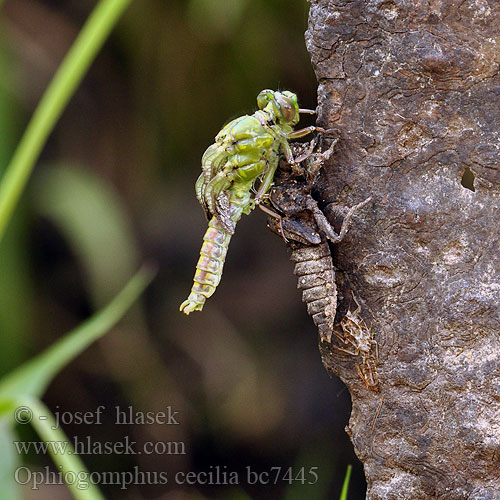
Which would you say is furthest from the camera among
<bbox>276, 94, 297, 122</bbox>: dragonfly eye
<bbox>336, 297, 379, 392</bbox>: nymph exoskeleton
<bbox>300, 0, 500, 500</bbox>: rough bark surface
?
<bbox>276, 94, 297, 122</bbox>: dragonfly eye

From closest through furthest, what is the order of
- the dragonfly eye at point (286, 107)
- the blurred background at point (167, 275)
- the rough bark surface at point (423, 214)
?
the rough bark surface at point (423, 214)
the dragonfly eye at point (286, 107)
the blurred background at point (167, 275)

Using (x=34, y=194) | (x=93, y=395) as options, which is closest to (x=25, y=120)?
(x=34, y=194)

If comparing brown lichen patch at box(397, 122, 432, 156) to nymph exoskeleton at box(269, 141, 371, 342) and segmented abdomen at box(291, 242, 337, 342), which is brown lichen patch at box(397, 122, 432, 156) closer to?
nymph exoskeleton at box(269, 141, 371, 342)

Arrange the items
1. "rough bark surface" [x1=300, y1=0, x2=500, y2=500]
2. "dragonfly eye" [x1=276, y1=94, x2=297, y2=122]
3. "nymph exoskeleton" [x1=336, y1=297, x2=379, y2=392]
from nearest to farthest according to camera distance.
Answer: "rough bark surface" [x1=300, y1=0, x2=500, y2=500]
"nymph exoskeleton" [x1=336, y1=297, x2=379, y2=392]
"dragonfly eye" [x1=276, y1=94, x2=297, y2=122]

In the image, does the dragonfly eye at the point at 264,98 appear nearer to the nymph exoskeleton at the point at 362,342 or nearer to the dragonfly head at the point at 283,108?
the dragonfly head at the point at 283,108

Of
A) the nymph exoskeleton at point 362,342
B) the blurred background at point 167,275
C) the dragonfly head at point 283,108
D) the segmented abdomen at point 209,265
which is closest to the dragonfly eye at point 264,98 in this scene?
the dragonfly head at point 283,108

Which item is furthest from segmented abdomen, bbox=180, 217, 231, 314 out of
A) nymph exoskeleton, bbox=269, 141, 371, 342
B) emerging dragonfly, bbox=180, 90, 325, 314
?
nymph exoskeleton, bbox=269, 141, 371, 342
